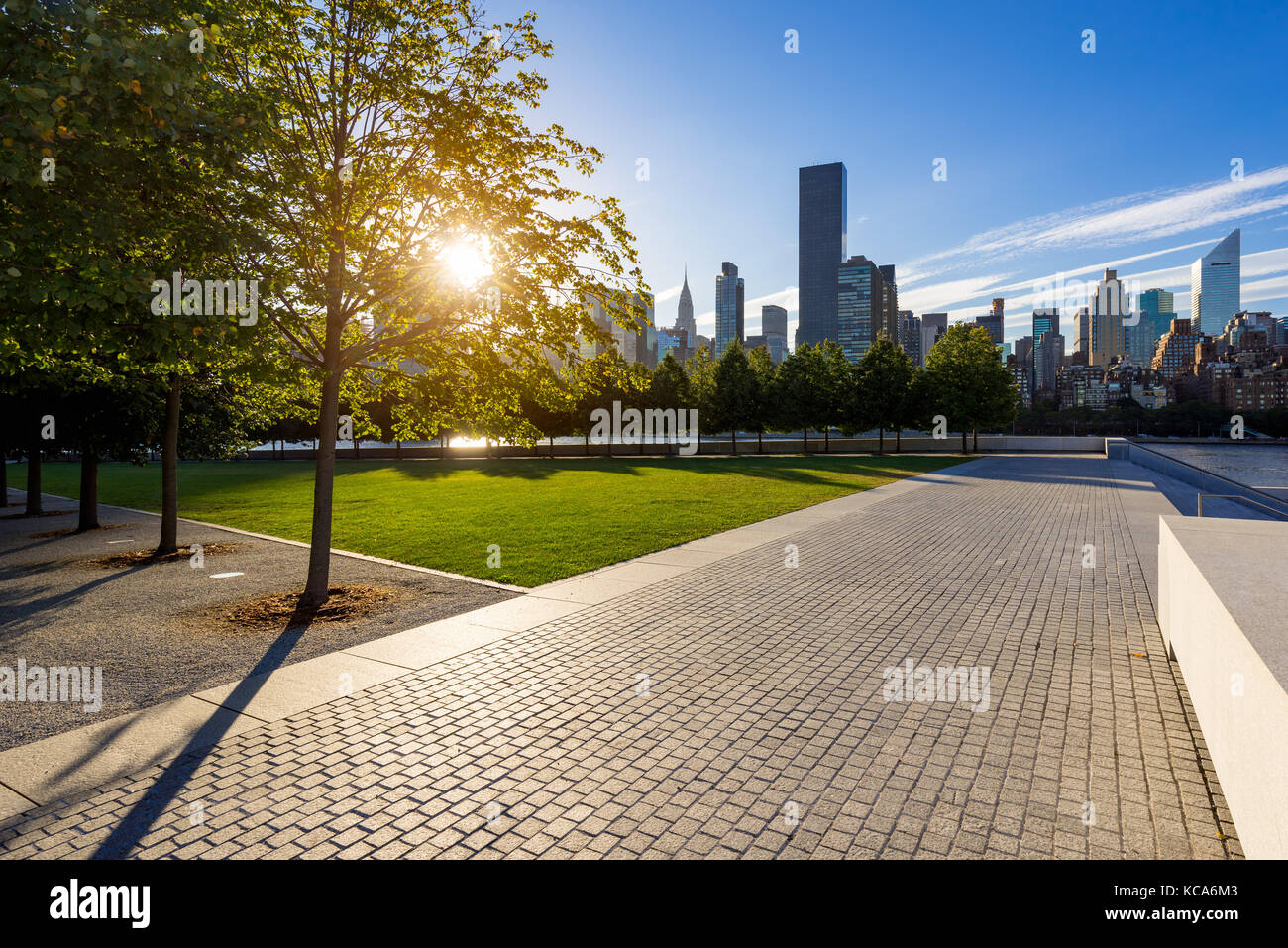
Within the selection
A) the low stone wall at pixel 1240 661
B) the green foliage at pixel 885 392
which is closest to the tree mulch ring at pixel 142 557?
the low stone wall at pixel 1240 661

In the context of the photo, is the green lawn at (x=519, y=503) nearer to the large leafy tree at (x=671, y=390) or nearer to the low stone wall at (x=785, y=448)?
the low stone wall at (x=785, y=448)

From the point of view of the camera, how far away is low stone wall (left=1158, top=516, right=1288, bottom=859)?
10.9 feet

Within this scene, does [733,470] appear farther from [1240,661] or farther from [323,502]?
[1240,661]

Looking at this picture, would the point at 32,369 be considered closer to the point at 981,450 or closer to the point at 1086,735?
the point at 1086,735

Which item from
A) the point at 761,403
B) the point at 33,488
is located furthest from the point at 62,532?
the point at 761,403

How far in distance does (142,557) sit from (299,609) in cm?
675

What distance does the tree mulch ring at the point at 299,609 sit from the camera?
9.23 metres

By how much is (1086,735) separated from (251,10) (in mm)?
12135

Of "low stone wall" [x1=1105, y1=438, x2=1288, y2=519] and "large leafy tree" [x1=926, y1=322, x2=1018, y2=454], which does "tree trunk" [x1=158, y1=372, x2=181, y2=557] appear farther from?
"large leafy tree" [x1=926, y1=322, x2=1018, y2=454]

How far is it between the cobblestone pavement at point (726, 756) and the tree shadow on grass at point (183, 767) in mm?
31

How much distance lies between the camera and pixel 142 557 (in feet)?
45.7

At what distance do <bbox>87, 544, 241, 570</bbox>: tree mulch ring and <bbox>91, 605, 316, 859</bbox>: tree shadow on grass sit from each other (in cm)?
759

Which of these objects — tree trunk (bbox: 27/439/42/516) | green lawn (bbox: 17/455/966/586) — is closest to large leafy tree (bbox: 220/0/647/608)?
green lawn (bbox: 17/455/966/586)

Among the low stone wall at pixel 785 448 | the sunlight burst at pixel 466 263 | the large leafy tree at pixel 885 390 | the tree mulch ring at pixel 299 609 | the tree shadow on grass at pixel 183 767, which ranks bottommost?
the tree shadow on grass at pixel 183 767
